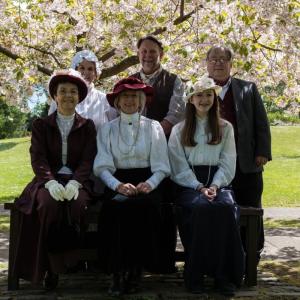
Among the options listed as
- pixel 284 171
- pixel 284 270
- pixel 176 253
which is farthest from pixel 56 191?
pixel 284 171

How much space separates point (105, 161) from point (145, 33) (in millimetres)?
4474

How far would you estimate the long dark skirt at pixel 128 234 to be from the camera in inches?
169

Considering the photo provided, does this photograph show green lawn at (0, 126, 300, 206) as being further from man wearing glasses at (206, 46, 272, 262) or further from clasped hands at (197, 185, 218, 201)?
clasped hands at (197, 185, 218, 201)

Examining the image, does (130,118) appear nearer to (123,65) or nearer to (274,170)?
(123,65)

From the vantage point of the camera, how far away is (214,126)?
15.5 ft

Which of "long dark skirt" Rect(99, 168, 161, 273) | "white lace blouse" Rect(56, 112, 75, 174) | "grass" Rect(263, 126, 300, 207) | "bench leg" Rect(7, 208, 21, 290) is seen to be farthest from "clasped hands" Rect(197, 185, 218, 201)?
"grass" Rect(263, 126, 300, 207)

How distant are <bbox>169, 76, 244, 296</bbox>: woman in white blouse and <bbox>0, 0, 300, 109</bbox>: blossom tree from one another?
2.37 metres

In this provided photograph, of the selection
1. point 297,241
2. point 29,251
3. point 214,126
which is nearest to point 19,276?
point 29,251

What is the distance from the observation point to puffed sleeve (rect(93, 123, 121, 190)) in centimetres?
450

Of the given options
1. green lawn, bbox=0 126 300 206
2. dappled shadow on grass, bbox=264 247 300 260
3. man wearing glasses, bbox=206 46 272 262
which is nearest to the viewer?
man wearing glasses, bbox=206 46 272 262

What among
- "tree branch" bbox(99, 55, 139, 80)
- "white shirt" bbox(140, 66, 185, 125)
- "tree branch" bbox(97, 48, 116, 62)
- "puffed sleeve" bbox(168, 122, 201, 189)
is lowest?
"puffed sleeve" bbox(168, 122, 201, 189)

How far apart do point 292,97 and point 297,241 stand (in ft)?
12.0

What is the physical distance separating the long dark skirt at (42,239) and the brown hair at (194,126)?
95 cm

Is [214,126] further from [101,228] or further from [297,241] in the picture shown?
[297,241]
